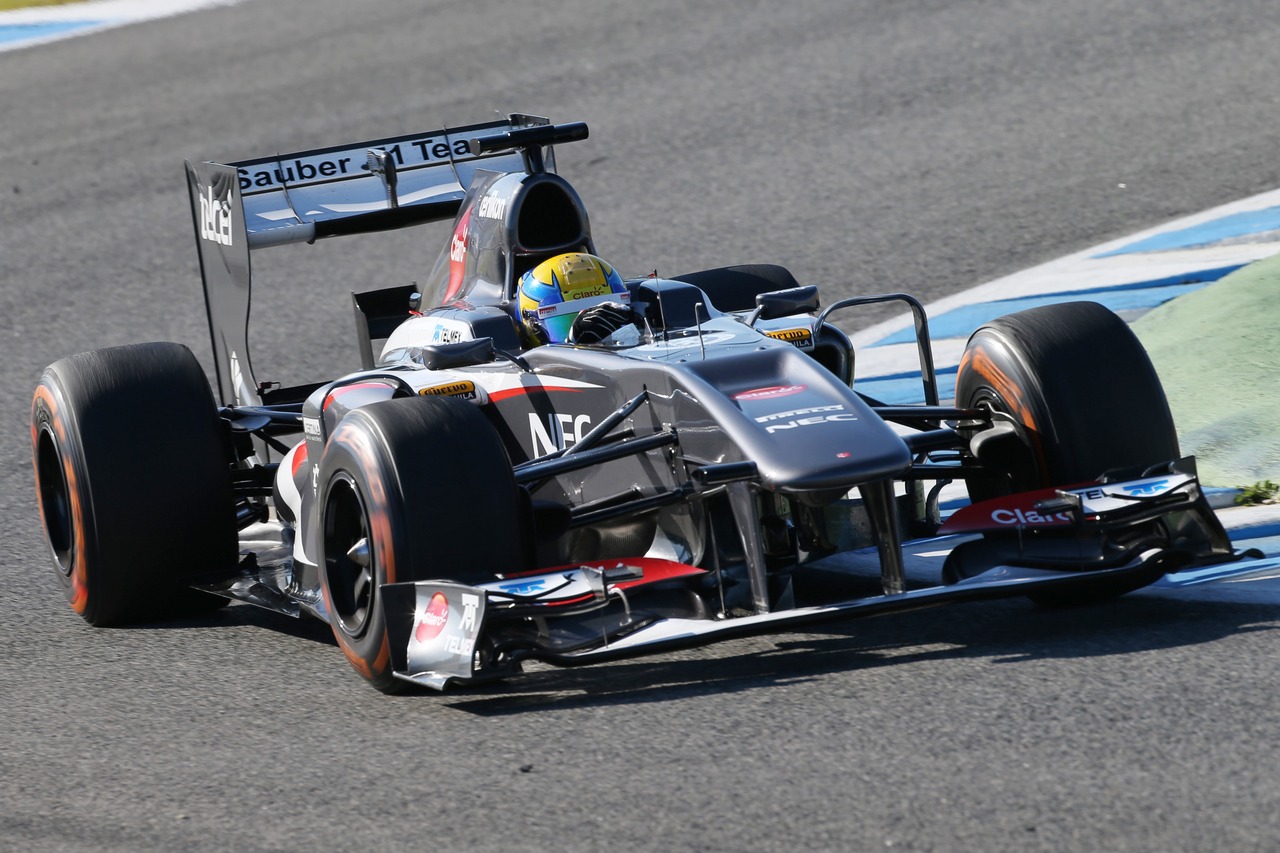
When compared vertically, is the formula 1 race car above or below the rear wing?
below

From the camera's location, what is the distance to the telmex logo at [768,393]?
17.0 ft

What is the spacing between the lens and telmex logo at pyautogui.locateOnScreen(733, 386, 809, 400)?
517 cm

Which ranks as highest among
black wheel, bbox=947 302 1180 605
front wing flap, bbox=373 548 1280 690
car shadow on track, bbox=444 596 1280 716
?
black wheel, bbox=947 302 1180 605

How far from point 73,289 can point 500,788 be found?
8150mm

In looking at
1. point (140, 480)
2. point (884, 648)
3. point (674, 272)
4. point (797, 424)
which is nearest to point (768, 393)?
point (797, 424)

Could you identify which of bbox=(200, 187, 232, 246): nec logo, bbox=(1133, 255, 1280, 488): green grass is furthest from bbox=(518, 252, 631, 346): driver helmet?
bbox=(1133, 255, 1280, 488): green grass

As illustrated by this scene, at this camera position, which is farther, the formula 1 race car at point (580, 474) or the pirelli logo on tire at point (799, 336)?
the pirelli logo on tire at point (799, 336)

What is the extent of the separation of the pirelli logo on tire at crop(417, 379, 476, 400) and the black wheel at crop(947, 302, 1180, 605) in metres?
1.61

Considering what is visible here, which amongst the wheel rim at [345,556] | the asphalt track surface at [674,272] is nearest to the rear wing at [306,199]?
the asphalt track surface at [674,272]

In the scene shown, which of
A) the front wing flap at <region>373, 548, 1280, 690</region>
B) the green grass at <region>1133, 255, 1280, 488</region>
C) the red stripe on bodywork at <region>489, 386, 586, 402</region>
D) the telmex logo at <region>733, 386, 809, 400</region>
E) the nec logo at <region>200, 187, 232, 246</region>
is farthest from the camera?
the nec logo at <region>200, 187, 232, 246</region>

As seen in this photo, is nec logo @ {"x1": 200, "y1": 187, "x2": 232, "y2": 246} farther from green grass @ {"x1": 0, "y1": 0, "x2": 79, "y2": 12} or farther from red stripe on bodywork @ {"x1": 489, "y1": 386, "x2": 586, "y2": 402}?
green grass @ {"x1": 0, "y1": 0, "x2": 79, "y2": 12}

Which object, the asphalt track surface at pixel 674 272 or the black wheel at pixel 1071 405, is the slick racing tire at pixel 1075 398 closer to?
the black wheel at pixel 1071 405

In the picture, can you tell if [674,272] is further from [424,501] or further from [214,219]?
[424,501]

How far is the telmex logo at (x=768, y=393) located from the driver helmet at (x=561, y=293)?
40.2 inches
